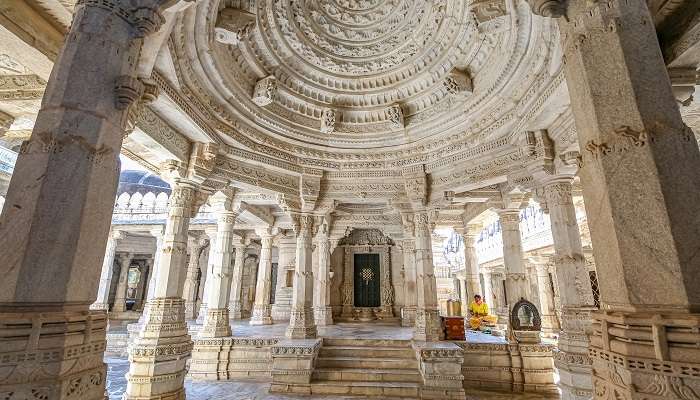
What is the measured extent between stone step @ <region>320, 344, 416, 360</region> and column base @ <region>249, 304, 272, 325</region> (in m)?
5.44

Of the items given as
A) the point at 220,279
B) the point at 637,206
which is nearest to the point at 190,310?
the point at 220,279

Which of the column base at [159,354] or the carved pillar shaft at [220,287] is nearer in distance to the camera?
the column base at [159,354]

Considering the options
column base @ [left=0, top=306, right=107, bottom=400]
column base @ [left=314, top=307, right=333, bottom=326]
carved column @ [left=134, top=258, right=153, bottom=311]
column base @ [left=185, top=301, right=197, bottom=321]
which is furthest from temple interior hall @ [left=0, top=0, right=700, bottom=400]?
carved column @ [left=134, top=258, right=153, bottom=311]

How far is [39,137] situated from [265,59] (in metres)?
5.14

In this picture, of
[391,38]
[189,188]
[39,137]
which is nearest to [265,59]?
[391,38]

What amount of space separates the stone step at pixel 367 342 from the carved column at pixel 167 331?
12.3 feet

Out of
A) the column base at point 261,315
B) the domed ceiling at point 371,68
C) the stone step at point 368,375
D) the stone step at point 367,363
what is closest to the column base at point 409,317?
the stone step at point 367,363

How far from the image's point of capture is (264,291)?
13578 mm

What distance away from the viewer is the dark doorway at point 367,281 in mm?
15117

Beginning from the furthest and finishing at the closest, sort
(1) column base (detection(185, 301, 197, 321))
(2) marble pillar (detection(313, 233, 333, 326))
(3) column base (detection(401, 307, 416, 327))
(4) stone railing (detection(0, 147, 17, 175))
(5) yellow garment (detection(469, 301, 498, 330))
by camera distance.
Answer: (1) column base (detection(185, 301, 197, 321)), (3) column base (detection(401, 307, 416, 327)), (2) marble pillar (detection(313, 233, 333, 326)), (5) yellow garment (detection(469, 301, 498, 330)), (4) stone railing (detection(0, 147, 17, 175))

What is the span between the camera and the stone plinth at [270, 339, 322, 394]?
285 inches

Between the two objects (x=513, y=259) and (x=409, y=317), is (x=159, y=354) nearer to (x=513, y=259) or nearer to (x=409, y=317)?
(x=409, y=317)

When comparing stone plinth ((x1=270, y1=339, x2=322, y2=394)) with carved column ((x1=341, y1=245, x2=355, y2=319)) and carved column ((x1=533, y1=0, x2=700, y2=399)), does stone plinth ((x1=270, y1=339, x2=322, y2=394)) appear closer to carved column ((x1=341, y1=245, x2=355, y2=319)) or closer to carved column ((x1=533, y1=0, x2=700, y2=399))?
carved column ((x1=533, y1=0, x2=700, y2=399))

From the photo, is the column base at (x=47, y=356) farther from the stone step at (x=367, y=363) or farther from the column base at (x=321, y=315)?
the column base at (x=321, y=315)
